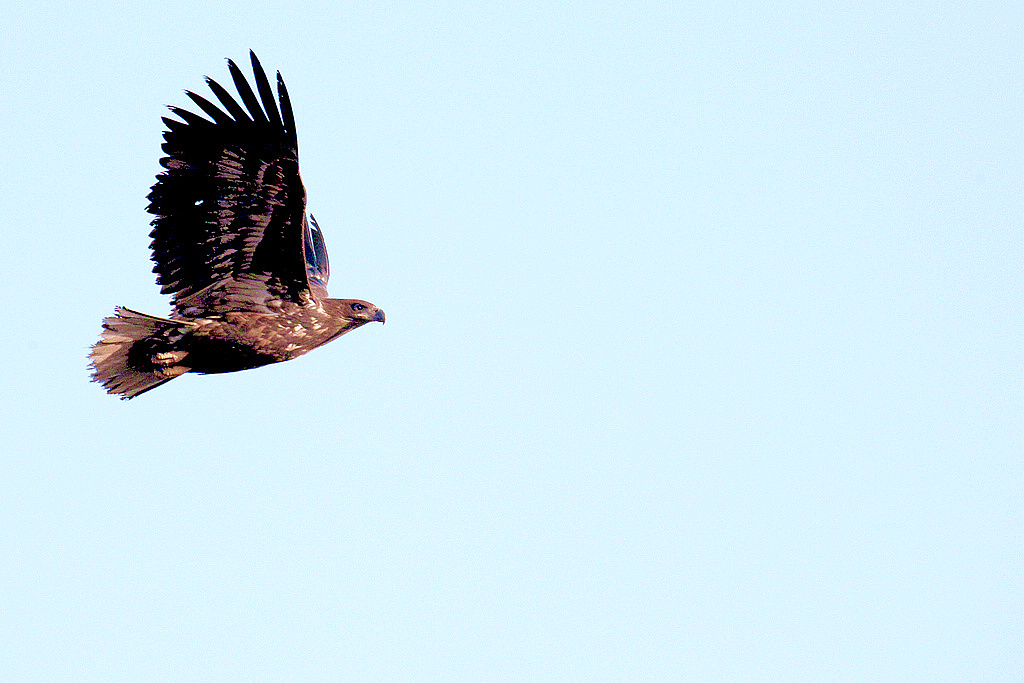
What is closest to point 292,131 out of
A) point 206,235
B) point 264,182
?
point 264,182

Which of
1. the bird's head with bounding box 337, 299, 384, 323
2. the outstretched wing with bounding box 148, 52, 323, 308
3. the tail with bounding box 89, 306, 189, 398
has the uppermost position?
the outstretched wing with bounding box 148, 52, 323, 308

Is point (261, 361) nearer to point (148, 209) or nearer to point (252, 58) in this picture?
point (148, 209)

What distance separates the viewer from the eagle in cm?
1041

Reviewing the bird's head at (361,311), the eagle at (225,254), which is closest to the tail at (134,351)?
the eagle at (225,254)

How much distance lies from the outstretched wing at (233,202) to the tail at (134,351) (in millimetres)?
337

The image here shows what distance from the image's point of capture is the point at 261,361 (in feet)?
36.8

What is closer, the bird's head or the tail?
the tail

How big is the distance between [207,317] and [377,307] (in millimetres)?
1498

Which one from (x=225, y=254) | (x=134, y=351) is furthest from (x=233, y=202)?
(x=134, y=351)

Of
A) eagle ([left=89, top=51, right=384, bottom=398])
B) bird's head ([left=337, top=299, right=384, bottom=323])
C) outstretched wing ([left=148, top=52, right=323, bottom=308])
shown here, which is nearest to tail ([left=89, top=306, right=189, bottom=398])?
eagle ([left=89, top=51, right=384, bottom=398])

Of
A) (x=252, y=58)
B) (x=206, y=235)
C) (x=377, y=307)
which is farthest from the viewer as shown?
(x=377, y=307)

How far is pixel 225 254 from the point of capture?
1095cm

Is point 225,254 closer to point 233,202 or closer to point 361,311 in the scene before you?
point 233,202

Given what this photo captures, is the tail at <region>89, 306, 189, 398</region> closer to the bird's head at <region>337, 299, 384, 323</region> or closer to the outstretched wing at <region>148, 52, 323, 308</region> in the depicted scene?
the outstretched wing at <region>148, 52, 323, 308</region>
